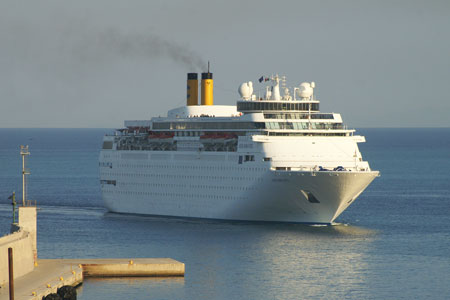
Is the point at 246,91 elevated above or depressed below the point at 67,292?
above

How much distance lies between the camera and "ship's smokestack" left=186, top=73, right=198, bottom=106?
8912 centimetres

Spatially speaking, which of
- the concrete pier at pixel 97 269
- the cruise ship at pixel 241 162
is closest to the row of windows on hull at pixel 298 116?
the cruise ship at pixel 241 162

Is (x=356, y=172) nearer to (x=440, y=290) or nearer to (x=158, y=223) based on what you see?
(x=158, y=223)

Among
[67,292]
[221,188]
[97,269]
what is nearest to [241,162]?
[221,188]

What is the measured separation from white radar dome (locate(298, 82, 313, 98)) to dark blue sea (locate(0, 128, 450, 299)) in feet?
30.4

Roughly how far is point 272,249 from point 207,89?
25.1 m

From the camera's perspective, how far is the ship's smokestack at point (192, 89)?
8912cm

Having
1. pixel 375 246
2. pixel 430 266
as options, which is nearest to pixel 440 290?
pixel 430 266

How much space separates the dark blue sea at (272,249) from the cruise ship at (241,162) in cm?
137

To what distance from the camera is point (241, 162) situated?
254 ft

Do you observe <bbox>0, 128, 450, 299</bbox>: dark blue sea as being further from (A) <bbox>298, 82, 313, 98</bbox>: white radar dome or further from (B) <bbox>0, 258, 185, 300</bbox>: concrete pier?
(A) <bbox>298, 82, 313, 98</bbox>: white radar dome

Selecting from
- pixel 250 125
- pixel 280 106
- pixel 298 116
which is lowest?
pixel 250 125

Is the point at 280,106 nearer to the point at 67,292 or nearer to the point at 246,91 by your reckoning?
the point at 246,91

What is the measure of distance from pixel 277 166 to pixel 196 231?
22.5 ft
